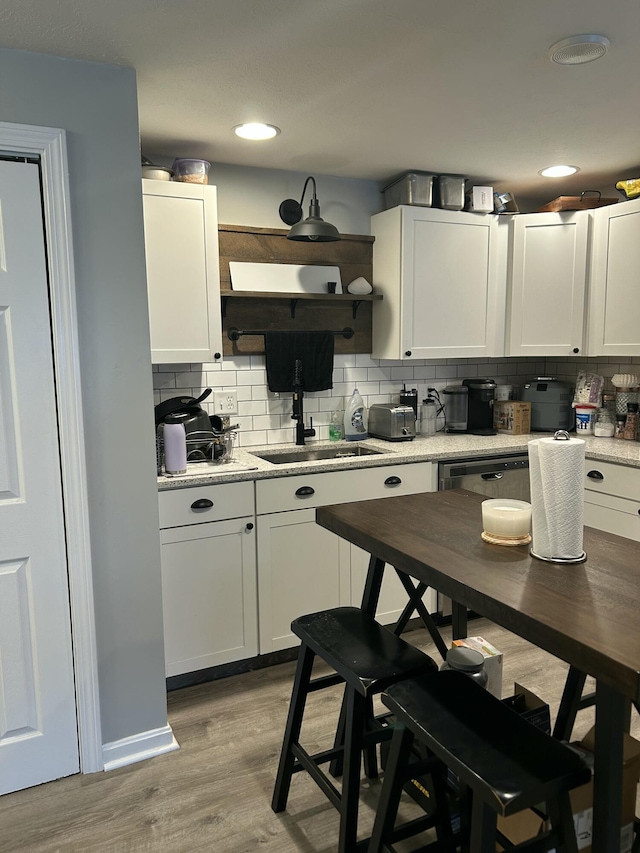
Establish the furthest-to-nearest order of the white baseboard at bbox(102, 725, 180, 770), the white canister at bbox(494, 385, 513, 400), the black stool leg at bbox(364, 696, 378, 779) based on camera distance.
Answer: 1. the white canister at bbox(494, 385, 513, 400)
2. the white baseboard at bbox(102, 725, 180, 770)
3. the black stool leg at bbox(364, 696, 378, 779)

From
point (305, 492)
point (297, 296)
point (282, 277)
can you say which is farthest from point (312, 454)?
point (282, 277)

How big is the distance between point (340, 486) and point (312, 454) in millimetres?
447

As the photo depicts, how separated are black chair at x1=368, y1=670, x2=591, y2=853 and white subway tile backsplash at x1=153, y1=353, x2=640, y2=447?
6.83 ft

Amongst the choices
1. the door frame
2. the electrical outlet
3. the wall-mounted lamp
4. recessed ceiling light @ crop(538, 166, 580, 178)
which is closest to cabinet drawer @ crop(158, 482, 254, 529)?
the door frame

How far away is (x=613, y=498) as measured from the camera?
129 inches

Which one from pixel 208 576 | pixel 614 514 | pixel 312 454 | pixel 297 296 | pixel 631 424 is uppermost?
pixel 297 296

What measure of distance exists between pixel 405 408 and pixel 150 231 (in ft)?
5.33

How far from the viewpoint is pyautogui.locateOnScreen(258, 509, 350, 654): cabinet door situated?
2896mm

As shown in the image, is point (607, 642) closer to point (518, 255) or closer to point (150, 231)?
point (150, 231)

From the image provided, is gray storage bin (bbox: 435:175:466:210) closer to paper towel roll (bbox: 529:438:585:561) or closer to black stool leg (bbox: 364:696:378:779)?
paper towel roll (bbox: 529:438:585:561)

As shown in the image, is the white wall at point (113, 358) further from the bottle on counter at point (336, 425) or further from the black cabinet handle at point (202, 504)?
the bottle on counter at point (336, 425)

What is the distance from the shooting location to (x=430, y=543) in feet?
5.55

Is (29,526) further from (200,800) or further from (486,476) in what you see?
(486,476)

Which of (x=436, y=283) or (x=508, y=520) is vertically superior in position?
(x=436, y=283)
